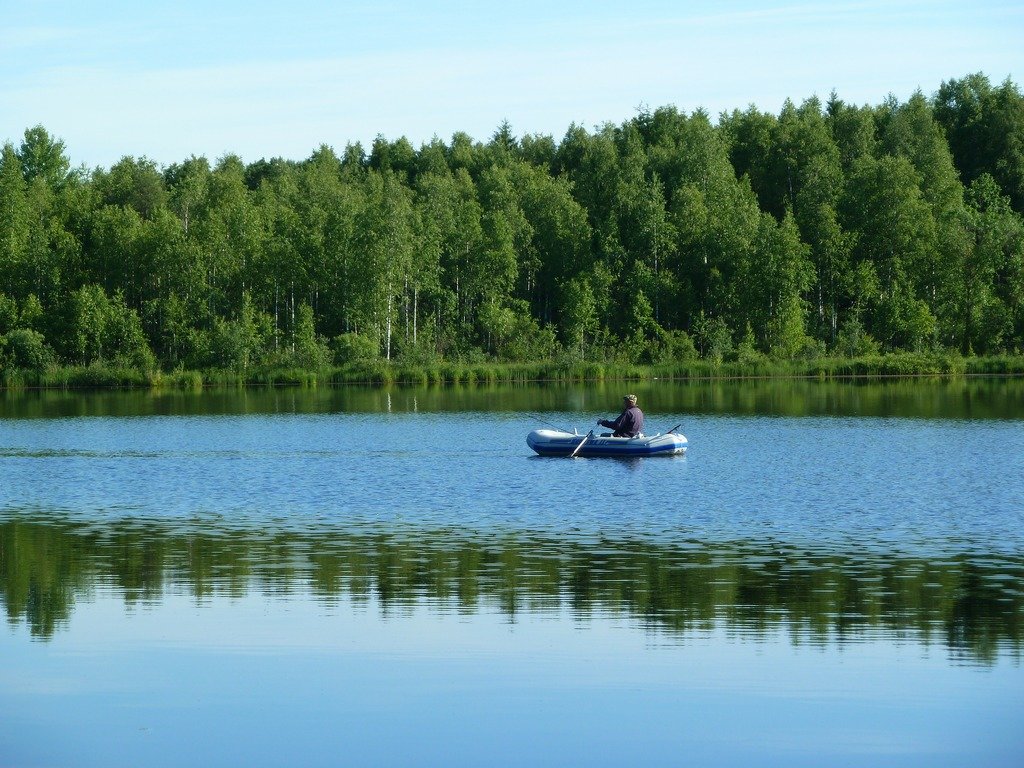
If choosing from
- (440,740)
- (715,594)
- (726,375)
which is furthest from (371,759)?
(726,375)

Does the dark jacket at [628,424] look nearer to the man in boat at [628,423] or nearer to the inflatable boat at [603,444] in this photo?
the man in boat at [628,423]

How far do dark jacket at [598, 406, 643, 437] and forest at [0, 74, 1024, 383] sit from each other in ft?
129

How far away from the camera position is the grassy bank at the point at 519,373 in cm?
6925

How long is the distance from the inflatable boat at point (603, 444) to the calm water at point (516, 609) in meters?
0.76

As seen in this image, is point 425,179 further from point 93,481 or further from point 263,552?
point 263,552

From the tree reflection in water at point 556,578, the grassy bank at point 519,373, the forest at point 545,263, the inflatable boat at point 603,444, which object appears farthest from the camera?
the forest at point 545,263

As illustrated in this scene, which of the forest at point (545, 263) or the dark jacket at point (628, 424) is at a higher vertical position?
the forest at point (545, 263)

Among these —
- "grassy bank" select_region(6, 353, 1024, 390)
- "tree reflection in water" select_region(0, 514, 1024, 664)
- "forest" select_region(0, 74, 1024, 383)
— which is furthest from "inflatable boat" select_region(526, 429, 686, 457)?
"forest" select_region(0, 74, 1024, 383)

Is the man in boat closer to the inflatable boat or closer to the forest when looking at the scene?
the inflatable boat

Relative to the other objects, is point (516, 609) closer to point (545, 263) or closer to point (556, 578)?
point (556, 578)

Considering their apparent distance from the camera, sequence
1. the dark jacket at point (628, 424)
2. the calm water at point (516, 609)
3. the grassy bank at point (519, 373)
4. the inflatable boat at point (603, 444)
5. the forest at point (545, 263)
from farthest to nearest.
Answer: the forest at point (545, 263) → the grassy bank at point (519, 373) → the dark jacket at point (628, 424) → the inflatable boat at point (603, 444) → the calm water at point (516, 609)

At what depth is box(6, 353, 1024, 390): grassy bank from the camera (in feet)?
227

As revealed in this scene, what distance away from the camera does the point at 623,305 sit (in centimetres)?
8306

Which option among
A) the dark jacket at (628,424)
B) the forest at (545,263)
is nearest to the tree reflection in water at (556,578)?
the dark jacket at (628,424)
